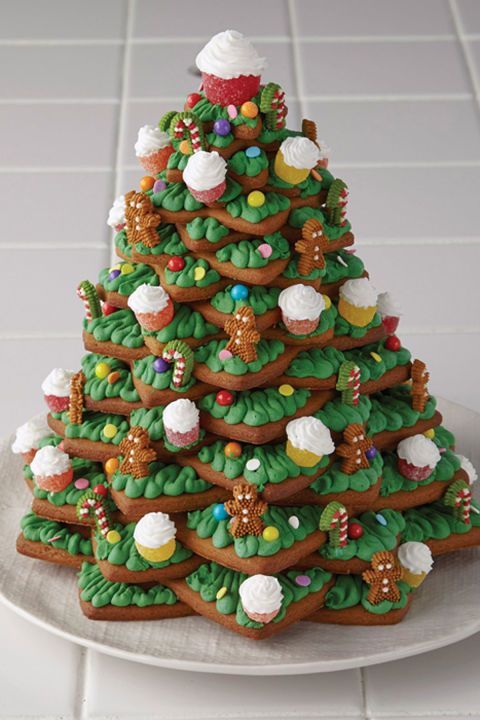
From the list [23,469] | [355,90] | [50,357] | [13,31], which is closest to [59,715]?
[23,469]

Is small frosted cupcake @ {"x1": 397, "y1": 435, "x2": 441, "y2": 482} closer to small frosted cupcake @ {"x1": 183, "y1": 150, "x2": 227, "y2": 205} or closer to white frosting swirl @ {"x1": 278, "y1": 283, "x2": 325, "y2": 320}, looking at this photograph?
white frosting swirl @ {"x1": 278, "y1": 283, "x2": 325, "y2": 320}

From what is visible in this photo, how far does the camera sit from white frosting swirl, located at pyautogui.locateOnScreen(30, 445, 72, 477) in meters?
1.97

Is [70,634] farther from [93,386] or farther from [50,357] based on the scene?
[50,357]

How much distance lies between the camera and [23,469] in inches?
86.7

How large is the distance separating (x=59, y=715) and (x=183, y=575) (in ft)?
0.77

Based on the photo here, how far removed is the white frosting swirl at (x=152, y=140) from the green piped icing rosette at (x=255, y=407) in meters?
0.30

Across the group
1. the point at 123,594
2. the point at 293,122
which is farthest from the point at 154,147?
the point at 293,122

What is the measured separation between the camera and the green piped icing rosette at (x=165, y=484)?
1886mm

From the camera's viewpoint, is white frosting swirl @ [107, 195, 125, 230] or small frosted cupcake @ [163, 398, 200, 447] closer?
small frosted cupcake @ [163, 398, 200, 447]

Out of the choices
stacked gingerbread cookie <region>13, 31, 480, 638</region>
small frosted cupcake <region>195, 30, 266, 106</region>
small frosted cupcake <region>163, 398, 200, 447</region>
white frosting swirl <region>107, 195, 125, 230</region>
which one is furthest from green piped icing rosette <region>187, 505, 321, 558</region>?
small frosted cupcake <region>195, 30, 266, 106</region>

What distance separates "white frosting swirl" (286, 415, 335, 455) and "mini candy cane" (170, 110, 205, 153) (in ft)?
1.12

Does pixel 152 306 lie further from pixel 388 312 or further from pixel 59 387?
pixel 388 312

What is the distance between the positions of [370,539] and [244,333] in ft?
1.05

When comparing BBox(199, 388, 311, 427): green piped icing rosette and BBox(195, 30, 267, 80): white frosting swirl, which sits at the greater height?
BBox(195, 30, 267, 80): white frosting swirl
